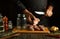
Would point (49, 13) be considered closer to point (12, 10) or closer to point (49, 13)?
point (49, 13)

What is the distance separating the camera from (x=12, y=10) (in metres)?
1.67

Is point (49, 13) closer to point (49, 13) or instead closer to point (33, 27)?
point (49, 13)

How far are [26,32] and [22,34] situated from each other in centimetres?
5

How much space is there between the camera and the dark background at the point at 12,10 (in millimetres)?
1671

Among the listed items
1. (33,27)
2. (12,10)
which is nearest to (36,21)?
(33,27)

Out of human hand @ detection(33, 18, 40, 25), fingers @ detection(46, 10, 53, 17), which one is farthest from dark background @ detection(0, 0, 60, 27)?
human hand @ detection(33, 18, 40, 25)

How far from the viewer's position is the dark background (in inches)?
65.8

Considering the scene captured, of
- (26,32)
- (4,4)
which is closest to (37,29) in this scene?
(26,32)

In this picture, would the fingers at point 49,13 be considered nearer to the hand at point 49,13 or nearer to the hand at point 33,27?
the hand at point 49,13

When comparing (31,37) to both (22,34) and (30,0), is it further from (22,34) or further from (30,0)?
(30,0)

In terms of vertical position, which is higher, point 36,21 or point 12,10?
point 12,10

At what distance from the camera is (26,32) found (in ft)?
5.11

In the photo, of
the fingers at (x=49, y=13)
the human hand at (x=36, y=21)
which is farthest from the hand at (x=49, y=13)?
the human hand at (x=36, y=21)

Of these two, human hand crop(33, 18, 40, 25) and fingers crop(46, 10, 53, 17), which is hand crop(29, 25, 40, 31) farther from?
fingers crop(46, 10, 53, 17)
